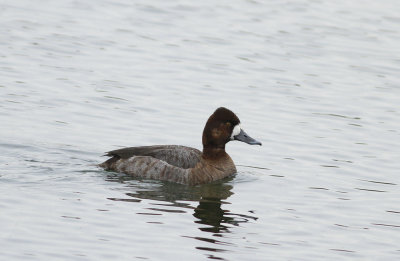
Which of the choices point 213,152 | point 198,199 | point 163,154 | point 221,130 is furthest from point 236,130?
point 198,199

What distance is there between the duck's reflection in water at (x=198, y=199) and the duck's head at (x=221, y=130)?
0.69 metres

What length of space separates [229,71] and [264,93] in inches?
70.5

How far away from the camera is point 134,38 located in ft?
71.2

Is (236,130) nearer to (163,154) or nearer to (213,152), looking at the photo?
(213,152)

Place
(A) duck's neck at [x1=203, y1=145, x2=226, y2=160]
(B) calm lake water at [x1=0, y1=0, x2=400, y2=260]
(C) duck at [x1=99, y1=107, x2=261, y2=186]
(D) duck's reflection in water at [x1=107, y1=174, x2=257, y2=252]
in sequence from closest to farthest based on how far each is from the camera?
(B) calm lake water at [x1=0, y1=0, x2=400, y2=260] < (D) duck's reflection in water at [x1=107, y1=174, x2=257, y2=252] < (C) duck at [x1=99, y1=107, x2=261, y2=186] < (A) duck's neck at [x1=203, y1=145, x2=226, y2=160]

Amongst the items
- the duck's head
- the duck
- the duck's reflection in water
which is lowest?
the duck's reflection in water

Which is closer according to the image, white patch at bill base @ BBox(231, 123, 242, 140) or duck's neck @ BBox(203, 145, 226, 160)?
duck's neck @ BBox(203, 145, 226, 160)

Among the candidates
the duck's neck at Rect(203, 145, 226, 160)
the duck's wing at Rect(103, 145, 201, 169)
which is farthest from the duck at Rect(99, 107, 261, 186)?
the duck's neck at Rect(203, 145, 226, 160)

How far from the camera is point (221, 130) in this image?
14.1m

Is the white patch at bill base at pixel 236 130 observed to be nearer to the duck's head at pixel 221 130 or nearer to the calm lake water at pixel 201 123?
the duck's head at pixel 221 130

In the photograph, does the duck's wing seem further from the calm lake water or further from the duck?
the calm lake water

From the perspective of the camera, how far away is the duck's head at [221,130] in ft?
46.0

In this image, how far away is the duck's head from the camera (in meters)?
14.0

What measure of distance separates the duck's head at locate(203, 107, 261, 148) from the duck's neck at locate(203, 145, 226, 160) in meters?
0.03
